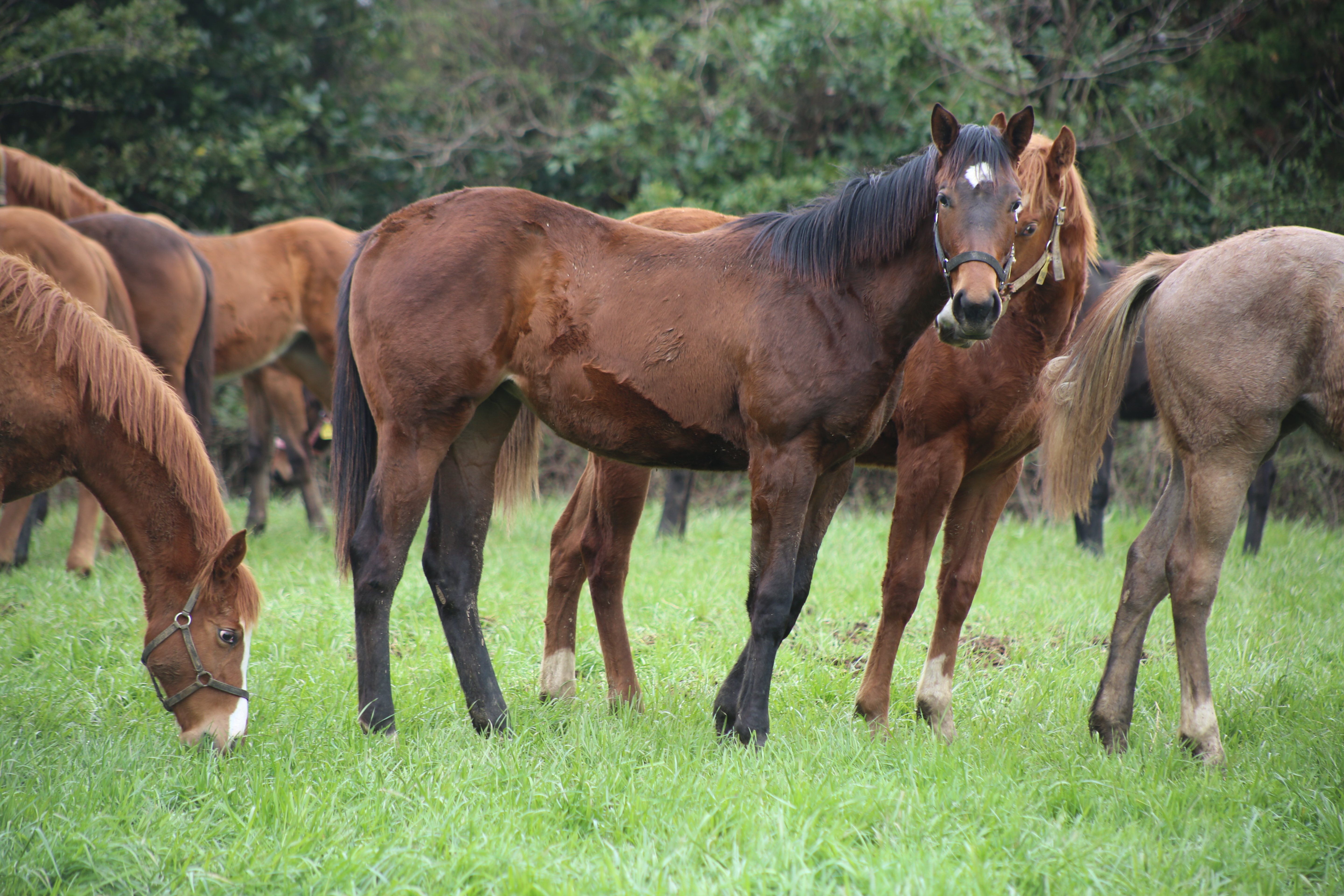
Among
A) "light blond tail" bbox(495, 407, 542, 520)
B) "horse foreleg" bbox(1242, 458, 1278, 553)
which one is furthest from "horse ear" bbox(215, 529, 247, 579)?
"horse foreleg" bbox(1242, 458, 1278, 553)

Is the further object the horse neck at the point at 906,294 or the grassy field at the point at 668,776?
the horse neck at the point at 906,294

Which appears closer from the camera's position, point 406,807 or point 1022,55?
point 406,807

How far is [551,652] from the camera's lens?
400 centimetres

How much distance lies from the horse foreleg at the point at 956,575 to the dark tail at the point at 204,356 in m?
5.21

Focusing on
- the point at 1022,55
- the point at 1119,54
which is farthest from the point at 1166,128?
the point at 1022,55

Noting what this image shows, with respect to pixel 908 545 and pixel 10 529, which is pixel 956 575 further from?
pixel 10 529

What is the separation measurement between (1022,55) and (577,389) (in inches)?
296

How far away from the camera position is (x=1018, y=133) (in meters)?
3.10

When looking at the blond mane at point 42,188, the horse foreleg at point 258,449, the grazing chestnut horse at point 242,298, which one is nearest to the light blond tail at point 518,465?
the grazing chestnut horse at point 242,298

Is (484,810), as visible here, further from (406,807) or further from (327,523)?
(327,523)

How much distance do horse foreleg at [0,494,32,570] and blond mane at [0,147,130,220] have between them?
2.24 m

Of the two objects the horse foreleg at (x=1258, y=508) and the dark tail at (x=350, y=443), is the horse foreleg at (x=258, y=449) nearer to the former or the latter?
the dark tail at (x=350, y=443)

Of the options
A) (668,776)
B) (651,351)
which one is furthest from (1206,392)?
(668,776)

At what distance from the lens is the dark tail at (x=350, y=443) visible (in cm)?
362
